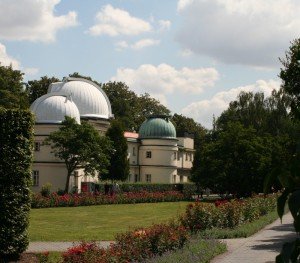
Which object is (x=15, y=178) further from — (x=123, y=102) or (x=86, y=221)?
(x=123, y=102)

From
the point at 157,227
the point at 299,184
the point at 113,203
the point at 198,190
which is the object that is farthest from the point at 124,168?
the point at 299,184

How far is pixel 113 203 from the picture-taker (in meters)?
48.4

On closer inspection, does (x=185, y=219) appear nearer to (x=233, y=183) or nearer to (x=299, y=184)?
(x=299, y=184)

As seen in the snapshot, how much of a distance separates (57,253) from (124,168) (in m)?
42.5

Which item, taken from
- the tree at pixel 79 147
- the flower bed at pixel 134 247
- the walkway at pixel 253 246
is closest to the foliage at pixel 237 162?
the tree at pixel 79 147

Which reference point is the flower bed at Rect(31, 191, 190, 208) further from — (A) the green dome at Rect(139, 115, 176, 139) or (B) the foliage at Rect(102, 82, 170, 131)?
(B) the foliage at Rect(102, 82, 170, 131)

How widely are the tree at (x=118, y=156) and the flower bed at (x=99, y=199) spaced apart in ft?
24.4

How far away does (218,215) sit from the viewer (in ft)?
74.4

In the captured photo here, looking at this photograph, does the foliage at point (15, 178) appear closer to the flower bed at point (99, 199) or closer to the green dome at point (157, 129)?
the flower bed at point (99, 199)

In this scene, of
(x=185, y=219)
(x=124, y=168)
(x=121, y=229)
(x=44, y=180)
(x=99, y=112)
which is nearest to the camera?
(x=185, y=219)

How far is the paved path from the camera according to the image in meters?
15.1

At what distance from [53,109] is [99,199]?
14.5m

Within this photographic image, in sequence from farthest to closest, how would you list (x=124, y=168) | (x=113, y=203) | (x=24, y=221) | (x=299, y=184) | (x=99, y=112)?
(x=99, y=112) → (x=124, y=168) → (x=113, y=203) → (x=24, y=221) → (x=299, y=184)

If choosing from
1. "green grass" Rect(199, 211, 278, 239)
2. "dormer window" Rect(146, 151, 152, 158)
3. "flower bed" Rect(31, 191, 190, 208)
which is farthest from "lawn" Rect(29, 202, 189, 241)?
"dormer window" Rect(146, 151, 152, 158)
